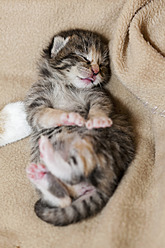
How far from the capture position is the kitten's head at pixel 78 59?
5.63 feet

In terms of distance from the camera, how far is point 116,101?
190 centimetres

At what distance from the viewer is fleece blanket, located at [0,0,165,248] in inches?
52.9

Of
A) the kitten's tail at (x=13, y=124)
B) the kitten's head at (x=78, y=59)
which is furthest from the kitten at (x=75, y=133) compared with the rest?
the kitten's tail at (x=13, y=124)

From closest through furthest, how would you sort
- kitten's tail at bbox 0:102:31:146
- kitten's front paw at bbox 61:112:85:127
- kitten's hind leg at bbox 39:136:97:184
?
1. kitten's hind leg at bbox 39:136:97:184
2. kitten's front paw at bbox 61:112:85:127
3. kitten's tail at bbox 0:102:31:146

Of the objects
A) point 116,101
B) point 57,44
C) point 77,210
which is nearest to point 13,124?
point 57,44

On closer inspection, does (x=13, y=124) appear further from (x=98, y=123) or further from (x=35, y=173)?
(x=98, y=123)

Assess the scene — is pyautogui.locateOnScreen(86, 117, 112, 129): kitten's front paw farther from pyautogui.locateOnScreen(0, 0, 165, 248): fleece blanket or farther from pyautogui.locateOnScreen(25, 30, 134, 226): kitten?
pyautogui.locateOnScreen(0, 0, 165, 248): fleece blanket

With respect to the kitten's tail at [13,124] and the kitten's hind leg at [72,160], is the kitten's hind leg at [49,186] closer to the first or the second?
the kitten's hind leg at [72,160]

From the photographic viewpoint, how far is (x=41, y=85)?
5.98ft

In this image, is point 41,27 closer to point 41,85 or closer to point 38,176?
point 41,85

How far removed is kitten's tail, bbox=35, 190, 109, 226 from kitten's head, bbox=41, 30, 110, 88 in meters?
0.69

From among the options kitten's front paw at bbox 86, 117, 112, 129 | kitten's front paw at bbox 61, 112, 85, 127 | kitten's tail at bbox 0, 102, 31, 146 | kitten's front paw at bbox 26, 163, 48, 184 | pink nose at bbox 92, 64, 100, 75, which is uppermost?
pink nose at bbox 92, 64, 100, 75

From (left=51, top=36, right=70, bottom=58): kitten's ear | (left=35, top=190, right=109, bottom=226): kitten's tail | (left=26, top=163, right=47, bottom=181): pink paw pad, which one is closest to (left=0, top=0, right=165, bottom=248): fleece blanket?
(left=35, top=190, right=109, bottom=226): kitten's tail

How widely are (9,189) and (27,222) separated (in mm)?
262
